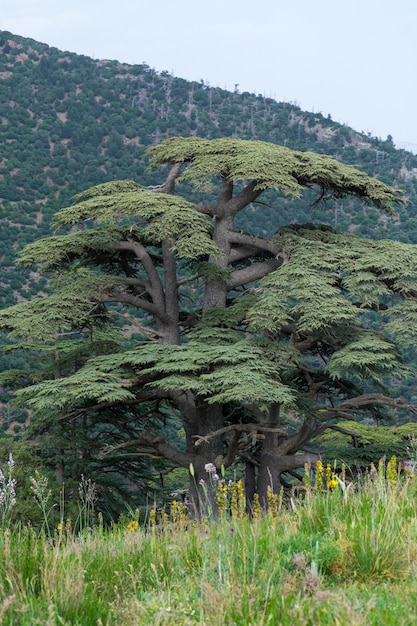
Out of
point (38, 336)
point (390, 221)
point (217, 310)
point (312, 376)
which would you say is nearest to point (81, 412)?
point (38, 336)

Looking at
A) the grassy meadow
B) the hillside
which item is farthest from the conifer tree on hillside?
the hillside

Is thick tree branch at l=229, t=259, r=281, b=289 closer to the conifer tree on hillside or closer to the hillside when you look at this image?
the conifer tree on hillside

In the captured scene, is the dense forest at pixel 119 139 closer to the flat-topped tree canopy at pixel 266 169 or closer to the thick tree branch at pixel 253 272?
the flat-topped tree canopy at pixel 266 169

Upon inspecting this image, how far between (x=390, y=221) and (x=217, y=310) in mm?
37019

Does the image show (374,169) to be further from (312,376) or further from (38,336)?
(38,336)

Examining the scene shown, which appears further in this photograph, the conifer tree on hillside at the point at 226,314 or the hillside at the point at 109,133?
the hillside at the point at 109,133

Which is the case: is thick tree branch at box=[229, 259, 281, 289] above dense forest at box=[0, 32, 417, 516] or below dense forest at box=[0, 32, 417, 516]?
below

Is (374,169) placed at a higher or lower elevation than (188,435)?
higher

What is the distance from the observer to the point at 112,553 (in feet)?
16.9

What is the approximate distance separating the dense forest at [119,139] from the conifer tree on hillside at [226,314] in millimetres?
21010

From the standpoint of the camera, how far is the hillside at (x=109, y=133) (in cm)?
5278

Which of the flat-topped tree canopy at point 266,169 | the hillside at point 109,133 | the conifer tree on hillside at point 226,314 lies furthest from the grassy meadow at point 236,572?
the hillside at point 109,133

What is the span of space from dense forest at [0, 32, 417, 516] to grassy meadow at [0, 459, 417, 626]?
113ft

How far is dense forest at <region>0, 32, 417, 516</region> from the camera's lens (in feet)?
167
